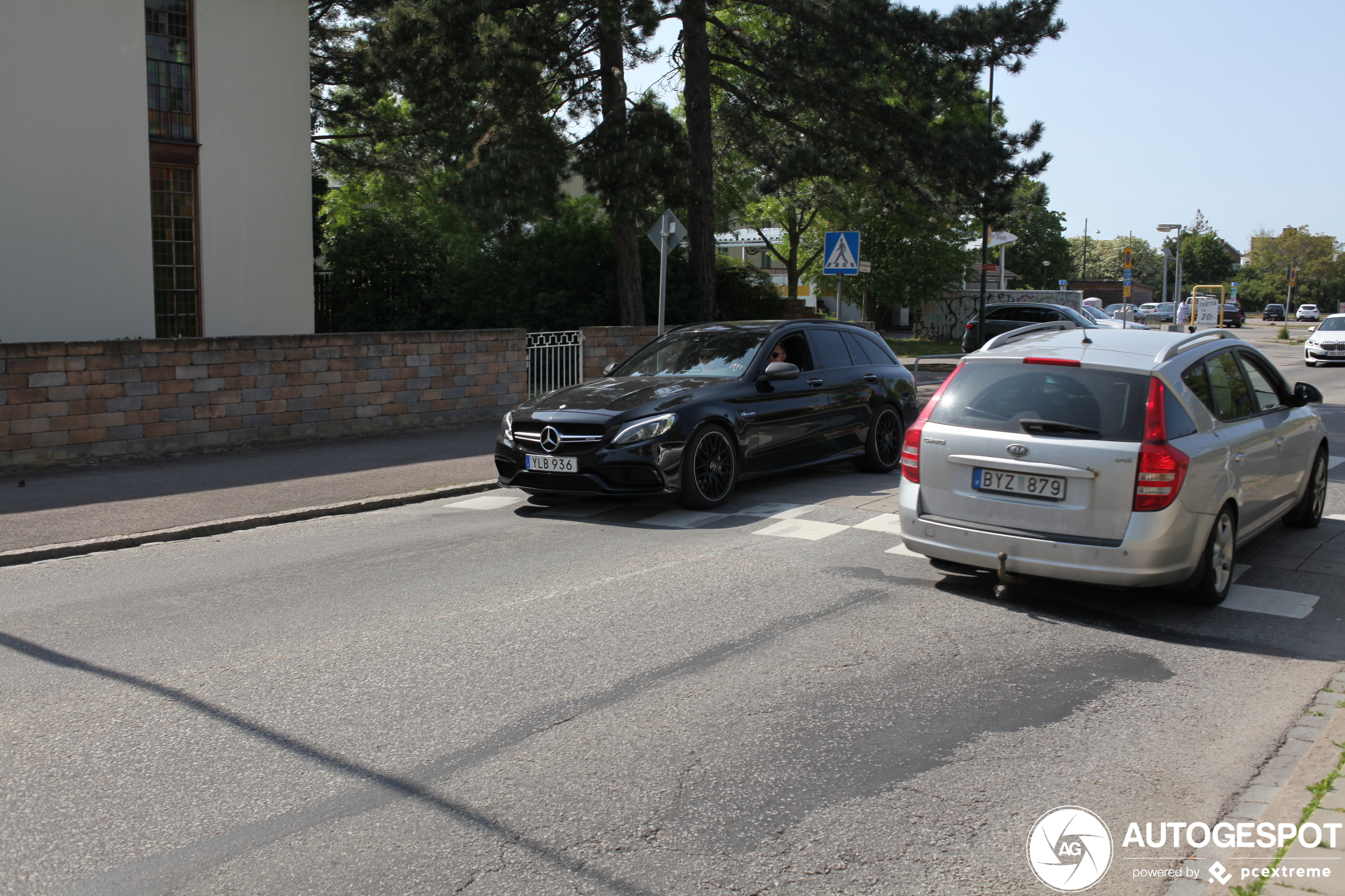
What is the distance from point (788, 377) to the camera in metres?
10.5

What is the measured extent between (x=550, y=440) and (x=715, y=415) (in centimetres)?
141

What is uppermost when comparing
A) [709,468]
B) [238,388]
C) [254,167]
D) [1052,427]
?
[254,167]

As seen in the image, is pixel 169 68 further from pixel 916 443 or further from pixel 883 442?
pixel 916 443

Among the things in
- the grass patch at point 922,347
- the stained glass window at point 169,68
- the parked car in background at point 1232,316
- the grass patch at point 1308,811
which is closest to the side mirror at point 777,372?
the grass patch at point 1308,811

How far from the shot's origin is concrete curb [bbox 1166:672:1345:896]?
3.48 m

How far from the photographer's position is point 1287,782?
161 inches

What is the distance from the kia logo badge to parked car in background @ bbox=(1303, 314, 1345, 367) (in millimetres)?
30583

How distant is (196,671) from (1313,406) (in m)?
19.9

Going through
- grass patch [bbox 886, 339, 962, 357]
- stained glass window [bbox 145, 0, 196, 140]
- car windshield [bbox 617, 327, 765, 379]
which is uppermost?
stained glass window [bbox 145, 0, 196, 140]

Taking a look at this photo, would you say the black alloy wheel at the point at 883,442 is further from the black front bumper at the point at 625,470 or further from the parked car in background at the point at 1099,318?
the parked car in background at the point at 1099,318

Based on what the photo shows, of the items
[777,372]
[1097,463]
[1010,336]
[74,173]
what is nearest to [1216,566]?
[1097,463]

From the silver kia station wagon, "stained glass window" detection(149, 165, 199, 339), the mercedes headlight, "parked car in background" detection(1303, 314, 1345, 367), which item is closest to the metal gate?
"stained glass window" detection(149, 165, 199, 339)

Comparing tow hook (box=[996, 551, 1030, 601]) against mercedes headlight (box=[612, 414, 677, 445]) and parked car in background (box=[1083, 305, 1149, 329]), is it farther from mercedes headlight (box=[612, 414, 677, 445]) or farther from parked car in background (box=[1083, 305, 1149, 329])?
parked car in background (box=[1083, 305, 1149, 329])

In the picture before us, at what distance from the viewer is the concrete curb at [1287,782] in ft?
11.4
